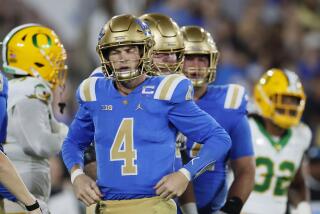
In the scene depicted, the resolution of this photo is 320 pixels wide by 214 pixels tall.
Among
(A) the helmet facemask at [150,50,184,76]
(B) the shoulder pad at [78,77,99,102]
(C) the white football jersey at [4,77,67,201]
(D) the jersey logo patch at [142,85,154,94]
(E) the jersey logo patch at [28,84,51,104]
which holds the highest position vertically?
(D) the jersey logo patch at [142,85,154,94]

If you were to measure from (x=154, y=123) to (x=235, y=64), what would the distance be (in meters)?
5.49

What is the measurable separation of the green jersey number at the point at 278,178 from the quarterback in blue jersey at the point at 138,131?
1.65m

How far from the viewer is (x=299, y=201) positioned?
5441 mm

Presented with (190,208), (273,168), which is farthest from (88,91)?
(273,168)

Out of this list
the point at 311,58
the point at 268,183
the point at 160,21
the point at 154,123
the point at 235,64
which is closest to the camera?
the point at 154,123

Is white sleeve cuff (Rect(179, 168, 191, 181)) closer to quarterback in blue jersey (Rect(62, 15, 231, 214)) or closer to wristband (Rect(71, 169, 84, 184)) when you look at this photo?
quarterback in blue jersey (Rect(62, 15, 231, 214))

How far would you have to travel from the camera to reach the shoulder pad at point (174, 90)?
371 centimetres

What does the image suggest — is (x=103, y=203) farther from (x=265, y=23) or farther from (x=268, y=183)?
(x=265, y=23)

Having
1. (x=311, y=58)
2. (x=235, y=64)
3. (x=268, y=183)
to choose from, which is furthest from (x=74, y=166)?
(x=311, y=58)

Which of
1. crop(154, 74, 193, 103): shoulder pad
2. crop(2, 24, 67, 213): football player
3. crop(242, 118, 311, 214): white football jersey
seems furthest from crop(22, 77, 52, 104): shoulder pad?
crop(242, 118, 311, 214): white football jersey

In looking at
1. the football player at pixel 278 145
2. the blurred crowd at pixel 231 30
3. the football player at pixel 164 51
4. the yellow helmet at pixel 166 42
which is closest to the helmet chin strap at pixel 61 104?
the football player at pixel 164 51

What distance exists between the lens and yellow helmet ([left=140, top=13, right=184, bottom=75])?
14.3 feet

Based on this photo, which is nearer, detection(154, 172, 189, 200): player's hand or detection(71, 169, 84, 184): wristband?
detection(154, 172, 189, 200): player's hand

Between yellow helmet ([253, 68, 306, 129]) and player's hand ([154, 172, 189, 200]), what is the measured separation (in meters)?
1.95
